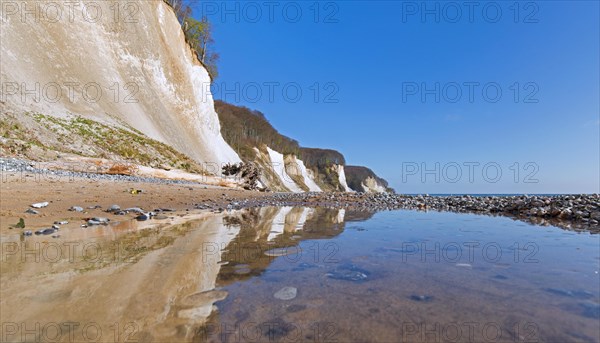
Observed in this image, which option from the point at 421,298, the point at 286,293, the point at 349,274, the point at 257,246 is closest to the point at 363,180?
the point at 257,246

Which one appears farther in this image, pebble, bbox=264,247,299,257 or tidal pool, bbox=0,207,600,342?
pebble, bbox=264,247,299,257

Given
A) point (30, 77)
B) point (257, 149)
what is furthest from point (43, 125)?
point (257, 149)

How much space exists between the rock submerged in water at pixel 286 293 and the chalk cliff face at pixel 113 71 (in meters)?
18.5

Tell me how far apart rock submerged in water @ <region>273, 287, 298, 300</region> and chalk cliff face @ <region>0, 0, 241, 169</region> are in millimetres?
18460

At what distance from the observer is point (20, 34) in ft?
58.4

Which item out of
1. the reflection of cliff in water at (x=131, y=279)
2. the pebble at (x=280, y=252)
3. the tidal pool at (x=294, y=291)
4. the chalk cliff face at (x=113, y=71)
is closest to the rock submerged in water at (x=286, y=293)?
the tidal pool at (x=294, y=291)

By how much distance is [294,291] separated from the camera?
2.42m

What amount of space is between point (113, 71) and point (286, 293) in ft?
87.6

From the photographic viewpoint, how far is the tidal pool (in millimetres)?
1738

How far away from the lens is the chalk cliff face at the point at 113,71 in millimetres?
17109

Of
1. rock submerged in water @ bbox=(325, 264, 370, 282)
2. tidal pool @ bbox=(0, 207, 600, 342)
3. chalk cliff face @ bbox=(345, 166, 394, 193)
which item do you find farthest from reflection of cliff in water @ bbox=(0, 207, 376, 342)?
chalk cliff face @ bbox=(345, 166, 394, 193)

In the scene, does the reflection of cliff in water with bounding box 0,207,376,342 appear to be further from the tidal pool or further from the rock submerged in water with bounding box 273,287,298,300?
the rock submerged in water with bounding box 273,287,298,300

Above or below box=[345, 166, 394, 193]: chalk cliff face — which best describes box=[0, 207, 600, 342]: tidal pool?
below

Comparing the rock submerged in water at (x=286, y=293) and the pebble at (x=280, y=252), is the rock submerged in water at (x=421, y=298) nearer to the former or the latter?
the rock submerged in water at (x=286, y=293)
